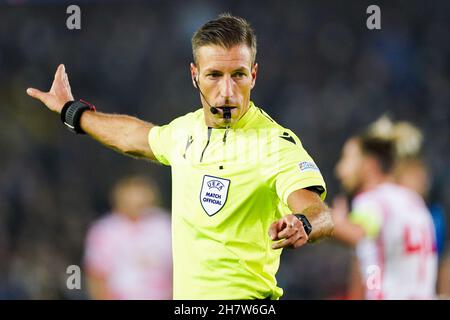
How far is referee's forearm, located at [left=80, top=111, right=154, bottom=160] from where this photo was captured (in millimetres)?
5070

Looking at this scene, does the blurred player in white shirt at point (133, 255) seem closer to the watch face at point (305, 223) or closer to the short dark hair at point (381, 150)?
the short dark hair at point (381, 150)

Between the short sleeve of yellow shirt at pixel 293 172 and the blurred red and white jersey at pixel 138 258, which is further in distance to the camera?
the blurred red and white jersey at pixel 138 258

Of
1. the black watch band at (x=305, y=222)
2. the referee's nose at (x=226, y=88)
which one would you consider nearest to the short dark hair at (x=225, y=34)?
the referee's nose at (x=226, y=88)

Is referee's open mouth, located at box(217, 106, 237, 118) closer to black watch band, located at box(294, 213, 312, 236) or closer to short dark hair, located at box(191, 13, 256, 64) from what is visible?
short dark hair, located at box(191, 13, 256, 64)

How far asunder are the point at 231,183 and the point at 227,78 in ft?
1.66

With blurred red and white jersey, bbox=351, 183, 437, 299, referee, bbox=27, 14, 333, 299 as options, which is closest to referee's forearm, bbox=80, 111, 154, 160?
referee, bbox=27, 14, 333, 299

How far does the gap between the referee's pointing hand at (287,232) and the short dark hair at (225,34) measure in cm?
111

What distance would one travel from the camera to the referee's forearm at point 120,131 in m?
5.07

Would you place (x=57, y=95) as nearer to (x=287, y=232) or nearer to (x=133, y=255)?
(x=287, y=232)

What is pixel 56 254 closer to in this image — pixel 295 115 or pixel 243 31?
pixel 295 115

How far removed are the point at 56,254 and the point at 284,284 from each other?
2.75m
